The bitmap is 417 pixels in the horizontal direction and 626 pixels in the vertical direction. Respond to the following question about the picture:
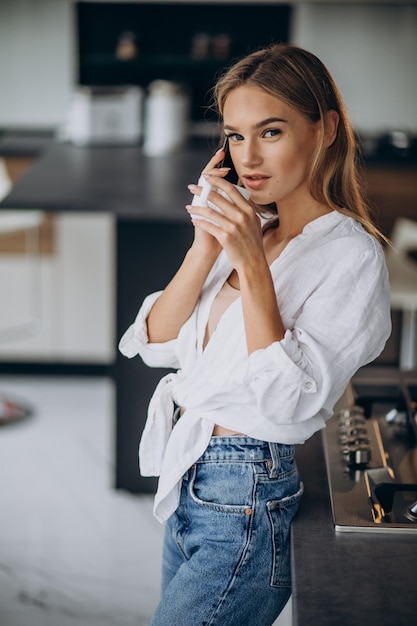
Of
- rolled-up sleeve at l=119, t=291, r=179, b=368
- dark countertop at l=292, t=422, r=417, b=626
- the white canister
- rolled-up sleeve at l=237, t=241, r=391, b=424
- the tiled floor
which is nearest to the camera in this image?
dark countertop at l=292, t=422, r=417, b=626

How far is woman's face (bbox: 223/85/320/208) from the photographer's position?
1407 mm

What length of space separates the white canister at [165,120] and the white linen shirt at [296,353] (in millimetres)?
2746

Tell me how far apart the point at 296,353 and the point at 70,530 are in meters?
2.06

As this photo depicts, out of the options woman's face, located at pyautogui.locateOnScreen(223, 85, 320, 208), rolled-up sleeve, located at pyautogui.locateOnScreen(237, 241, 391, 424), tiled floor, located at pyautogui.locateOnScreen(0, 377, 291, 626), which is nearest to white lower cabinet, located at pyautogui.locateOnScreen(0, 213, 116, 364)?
tiled floor, located at pyautogui.locateOnScreen(0, 377, 291, 626)

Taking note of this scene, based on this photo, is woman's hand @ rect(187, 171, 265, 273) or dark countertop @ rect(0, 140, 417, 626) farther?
woman's hand @ rect(187, 171, 265, 273)

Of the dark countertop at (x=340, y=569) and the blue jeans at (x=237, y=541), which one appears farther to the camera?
the blue jeans at (x=237, y=541)

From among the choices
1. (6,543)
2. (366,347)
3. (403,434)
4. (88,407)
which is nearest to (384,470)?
(403,434)

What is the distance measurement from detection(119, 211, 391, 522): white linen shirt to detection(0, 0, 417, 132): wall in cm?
370

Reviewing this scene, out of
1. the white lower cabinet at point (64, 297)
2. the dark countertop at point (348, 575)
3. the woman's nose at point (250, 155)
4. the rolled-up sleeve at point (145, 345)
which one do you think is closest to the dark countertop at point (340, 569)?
the dark countertop at point (348, 575)

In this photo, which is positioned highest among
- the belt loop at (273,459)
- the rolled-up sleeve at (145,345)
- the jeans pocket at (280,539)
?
the rolled-up sleeve at (145,345)

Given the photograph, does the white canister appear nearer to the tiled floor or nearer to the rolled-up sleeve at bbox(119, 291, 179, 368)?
the tiled floor

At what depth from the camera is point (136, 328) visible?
65.1 inches

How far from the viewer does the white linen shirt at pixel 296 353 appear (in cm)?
134

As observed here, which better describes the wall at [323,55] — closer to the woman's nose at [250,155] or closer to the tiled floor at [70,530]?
the tiled floor at [70,530]
